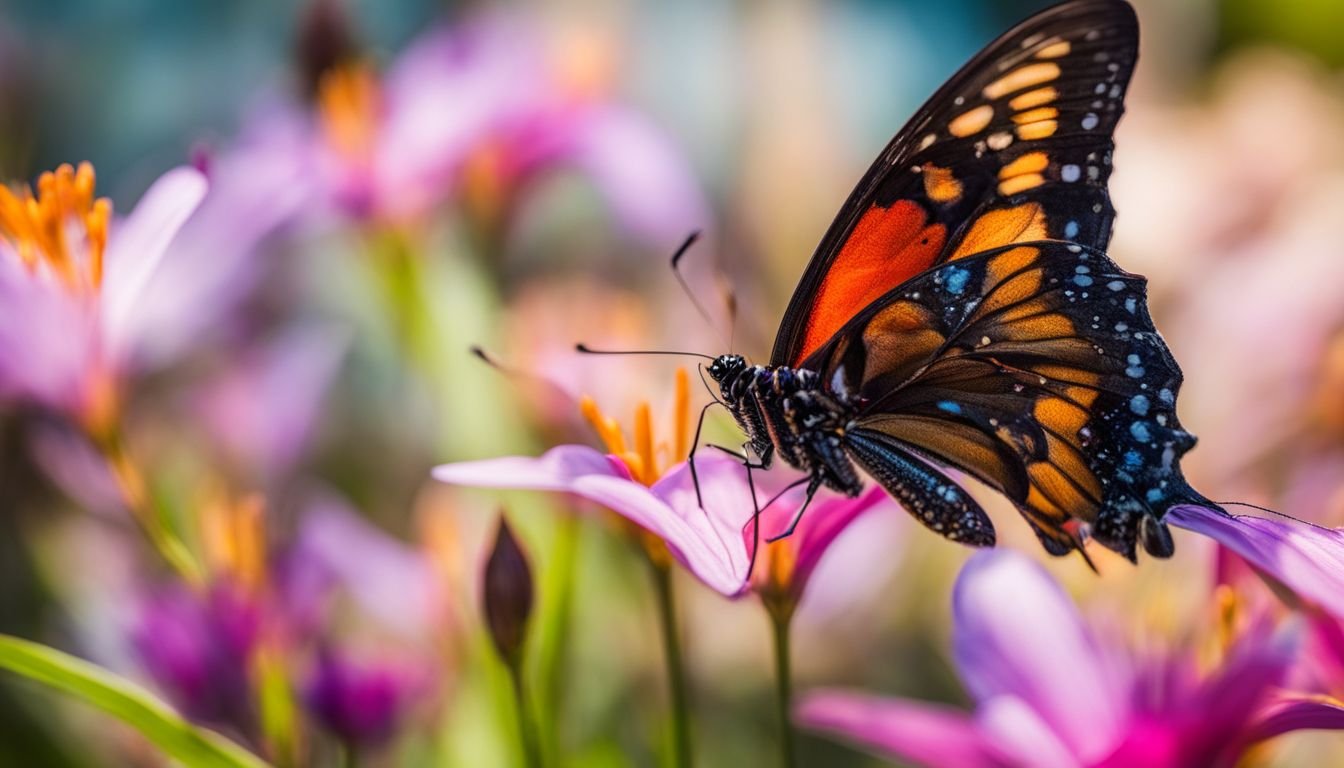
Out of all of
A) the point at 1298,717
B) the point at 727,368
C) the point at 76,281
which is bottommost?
the point at 1298,717

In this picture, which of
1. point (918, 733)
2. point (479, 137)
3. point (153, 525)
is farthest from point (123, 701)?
point (479, 137)

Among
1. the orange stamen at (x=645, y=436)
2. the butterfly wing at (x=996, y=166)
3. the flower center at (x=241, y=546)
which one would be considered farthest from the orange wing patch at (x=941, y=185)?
the flower center at (x=241, y=546)

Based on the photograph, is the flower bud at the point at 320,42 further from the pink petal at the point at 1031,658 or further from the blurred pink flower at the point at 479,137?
the pink petal at the point at 1031,658

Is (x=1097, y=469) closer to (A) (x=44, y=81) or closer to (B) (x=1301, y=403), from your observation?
(B) (x=1301, y=403)

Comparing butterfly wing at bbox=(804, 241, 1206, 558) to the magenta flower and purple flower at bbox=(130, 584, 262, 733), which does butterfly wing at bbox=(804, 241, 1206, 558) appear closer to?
the magenta flower

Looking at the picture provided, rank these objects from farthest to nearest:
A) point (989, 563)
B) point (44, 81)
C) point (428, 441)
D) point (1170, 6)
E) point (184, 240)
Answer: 1. point (1170, 6)
2. point (44, 81)
3. point (428, 441)
4. point (184, 240)
5. point (989, 563)

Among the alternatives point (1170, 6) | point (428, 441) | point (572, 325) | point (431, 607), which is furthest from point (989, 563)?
point (1170, 6)

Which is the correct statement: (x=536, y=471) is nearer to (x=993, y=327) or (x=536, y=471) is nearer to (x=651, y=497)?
(x=651, y=497)
